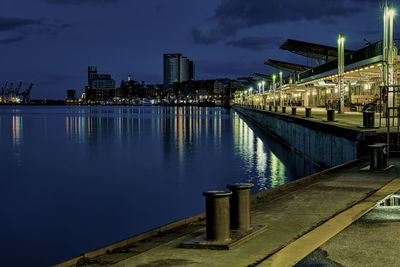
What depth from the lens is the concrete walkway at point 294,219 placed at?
595 centimetres

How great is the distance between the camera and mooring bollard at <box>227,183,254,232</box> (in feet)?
22.8

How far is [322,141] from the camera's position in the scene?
2336 centimetres

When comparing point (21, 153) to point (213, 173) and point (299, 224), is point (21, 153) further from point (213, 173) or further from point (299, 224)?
point (299, 224)

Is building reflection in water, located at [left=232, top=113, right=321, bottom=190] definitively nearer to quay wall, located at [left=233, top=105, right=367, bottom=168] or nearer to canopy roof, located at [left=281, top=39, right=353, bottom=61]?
quay wall, located at [left=233, top=105, right=367, bottom=168]

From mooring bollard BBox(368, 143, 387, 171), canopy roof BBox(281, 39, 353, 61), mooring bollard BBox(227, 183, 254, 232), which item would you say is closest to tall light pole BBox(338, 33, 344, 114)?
canopy roof BBox(281, 39, 353, 61)

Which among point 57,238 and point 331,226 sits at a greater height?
point 331,226

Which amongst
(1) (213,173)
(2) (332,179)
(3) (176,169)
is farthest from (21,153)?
(2) (332,179)

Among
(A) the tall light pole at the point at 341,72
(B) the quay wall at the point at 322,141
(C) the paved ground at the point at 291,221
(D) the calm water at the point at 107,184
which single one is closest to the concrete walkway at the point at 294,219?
(C) the paved ground at the point at 291,221

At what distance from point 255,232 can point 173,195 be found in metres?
14.0

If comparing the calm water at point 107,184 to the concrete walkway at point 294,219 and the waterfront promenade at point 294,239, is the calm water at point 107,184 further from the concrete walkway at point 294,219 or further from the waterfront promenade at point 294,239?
the concrete walkway at point 294,219

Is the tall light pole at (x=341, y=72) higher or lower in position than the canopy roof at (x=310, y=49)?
lower

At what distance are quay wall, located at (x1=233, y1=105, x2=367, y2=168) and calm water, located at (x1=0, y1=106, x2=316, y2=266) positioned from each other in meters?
1.13

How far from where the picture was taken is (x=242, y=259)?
5867 millimetres

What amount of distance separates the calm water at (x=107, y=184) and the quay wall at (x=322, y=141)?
1.13m
